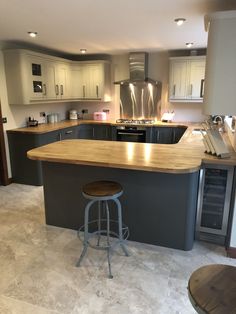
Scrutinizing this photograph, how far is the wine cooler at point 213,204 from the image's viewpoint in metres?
2.56

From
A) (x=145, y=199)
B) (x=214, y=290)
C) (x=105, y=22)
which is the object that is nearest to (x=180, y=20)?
(x=105, y=22)

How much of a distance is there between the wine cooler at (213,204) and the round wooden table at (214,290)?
1.43 metres

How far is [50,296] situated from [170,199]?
1.36 m

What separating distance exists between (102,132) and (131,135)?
0.71 m

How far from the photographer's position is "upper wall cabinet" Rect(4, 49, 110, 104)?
4.17 meters

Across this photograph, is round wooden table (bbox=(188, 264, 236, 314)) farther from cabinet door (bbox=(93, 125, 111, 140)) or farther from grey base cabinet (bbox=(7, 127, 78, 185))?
cabinet door (bbox=(93, 125, 111, 140))

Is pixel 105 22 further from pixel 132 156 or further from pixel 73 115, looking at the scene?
pixel 73 115

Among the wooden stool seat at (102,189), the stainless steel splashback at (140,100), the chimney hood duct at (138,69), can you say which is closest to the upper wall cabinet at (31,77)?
the chimney hood duct at (138,69)

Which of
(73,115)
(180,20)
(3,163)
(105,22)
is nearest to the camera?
(180,20)

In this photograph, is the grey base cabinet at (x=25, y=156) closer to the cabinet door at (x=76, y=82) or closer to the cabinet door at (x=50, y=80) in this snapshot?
the cabinet door at (x=50, y=80)

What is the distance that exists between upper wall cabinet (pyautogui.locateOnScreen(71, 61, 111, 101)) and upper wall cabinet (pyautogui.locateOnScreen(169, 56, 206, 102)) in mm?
1483

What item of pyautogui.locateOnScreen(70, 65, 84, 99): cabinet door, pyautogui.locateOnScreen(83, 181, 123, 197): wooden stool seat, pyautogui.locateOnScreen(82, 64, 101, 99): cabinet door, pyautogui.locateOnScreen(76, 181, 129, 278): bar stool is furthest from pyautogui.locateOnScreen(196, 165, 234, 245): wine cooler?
pyautogui.locateOnScreen(70, 65, 84, 99): cabinet door

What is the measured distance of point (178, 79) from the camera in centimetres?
510

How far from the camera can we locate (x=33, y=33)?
3.53 metres
